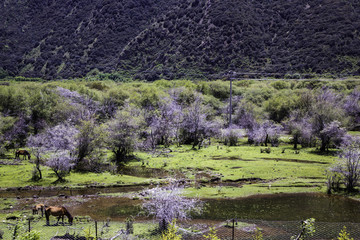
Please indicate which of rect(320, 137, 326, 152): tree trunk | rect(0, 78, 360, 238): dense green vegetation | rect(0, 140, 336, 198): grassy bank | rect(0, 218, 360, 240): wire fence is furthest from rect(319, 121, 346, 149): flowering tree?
rect(0, 218, 360, 240): wire fence

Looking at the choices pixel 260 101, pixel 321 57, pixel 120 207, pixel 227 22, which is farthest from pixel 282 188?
pixel 227 22

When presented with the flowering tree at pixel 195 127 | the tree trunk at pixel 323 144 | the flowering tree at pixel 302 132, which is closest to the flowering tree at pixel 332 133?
the tree trunk at pixel 323 144

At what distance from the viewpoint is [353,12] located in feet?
334

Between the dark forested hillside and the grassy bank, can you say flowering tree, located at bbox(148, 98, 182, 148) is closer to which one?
the grassy bank

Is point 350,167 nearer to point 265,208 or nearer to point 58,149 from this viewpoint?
point 265,208

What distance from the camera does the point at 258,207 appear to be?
2577cm

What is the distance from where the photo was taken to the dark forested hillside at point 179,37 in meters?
97.8

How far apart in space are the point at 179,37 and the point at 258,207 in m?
97.5

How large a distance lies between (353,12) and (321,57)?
79.2 feet

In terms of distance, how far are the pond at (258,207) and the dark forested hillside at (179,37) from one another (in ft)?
239

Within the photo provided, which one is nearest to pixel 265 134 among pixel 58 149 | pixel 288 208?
pixel 288 208

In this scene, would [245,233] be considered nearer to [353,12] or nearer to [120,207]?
[120,207]

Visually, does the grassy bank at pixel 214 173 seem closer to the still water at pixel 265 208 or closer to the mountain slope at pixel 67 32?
the still water at pixel 265 208

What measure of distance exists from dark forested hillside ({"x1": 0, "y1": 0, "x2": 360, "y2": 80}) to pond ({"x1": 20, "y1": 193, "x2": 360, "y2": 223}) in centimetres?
7279
